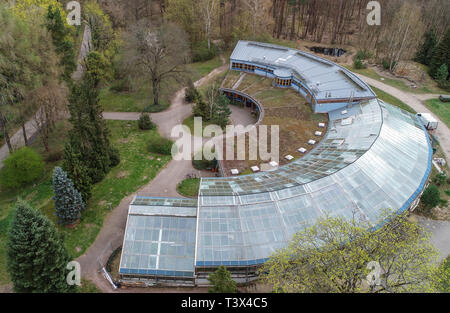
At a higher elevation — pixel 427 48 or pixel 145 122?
pixel 427 48

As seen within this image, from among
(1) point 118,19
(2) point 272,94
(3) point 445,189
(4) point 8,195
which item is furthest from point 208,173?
(1) point 118,19

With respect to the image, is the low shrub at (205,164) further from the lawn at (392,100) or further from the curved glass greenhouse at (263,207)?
the lawn at (392,100)

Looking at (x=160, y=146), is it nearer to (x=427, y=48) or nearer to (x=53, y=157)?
(x=53, y=157)

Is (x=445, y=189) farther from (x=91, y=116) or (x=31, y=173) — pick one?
(x=31, y=173)

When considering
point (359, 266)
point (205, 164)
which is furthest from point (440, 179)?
point (205, 164)

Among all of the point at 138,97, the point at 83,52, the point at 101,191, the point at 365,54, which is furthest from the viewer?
the point at 365,54

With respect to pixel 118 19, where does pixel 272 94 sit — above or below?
below
